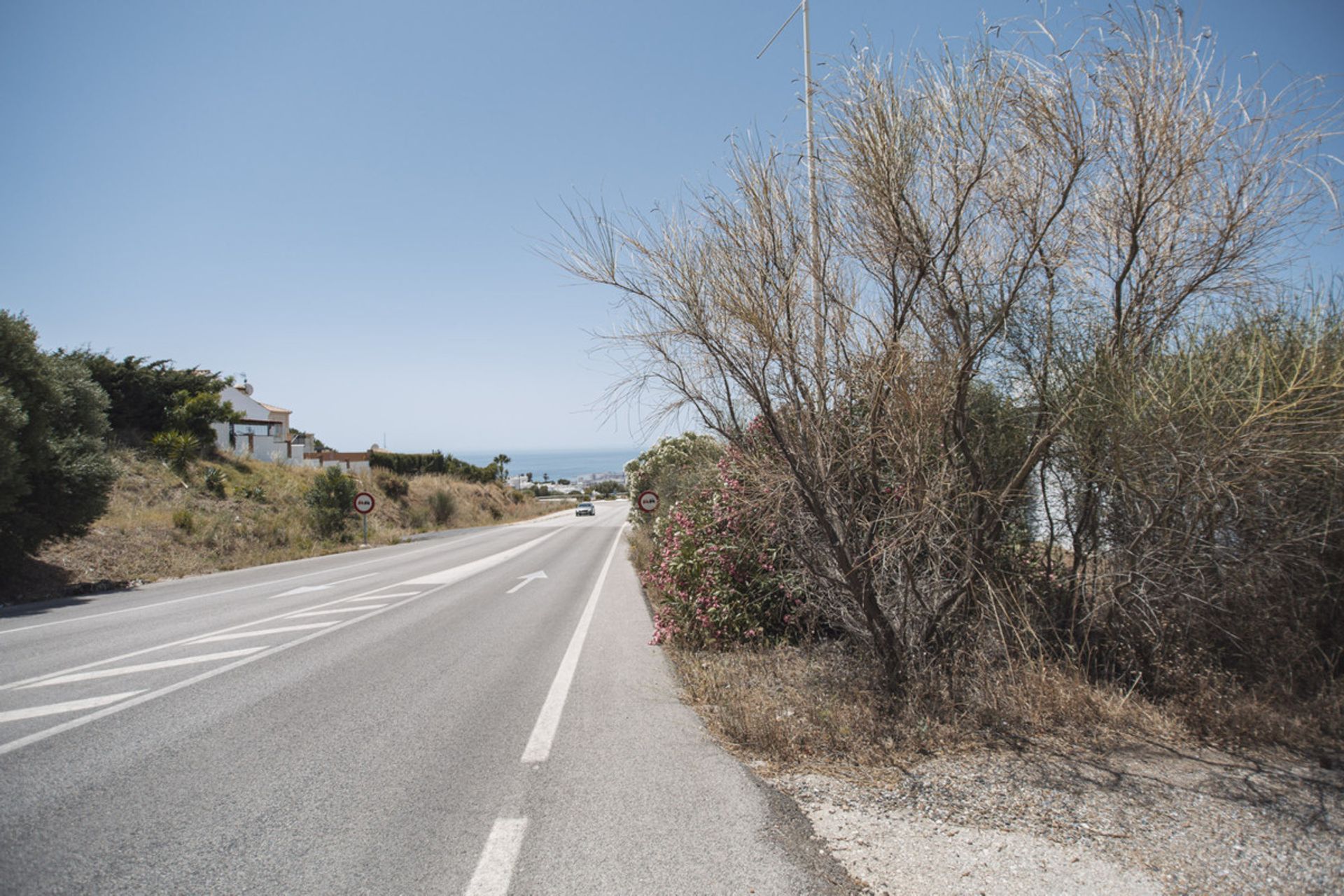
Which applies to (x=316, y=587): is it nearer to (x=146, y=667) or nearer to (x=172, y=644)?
(x=172, y=644)

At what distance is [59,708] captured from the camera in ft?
18.4

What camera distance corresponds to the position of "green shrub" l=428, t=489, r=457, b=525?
43.1 meters

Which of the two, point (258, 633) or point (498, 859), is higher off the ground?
point (258, 633)

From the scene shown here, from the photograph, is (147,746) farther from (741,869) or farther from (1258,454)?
(1258,454)

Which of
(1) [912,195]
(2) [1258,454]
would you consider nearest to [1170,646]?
(2) [1258,454]

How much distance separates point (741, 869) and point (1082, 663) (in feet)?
11.3

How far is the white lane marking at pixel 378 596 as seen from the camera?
12.1 metres

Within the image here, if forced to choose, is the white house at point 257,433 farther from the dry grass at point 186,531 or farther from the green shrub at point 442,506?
the green shrub at point 442,506

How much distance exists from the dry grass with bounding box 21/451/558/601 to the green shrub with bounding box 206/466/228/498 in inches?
10.1

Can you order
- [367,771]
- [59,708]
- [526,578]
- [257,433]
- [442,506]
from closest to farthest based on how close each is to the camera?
[367,771] → [59,708] → [526,578] → [442,506] → [257,433]

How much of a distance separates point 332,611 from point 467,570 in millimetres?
6725

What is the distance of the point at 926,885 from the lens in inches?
116

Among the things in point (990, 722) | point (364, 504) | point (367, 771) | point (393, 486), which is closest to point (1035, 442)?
point (990, 722)

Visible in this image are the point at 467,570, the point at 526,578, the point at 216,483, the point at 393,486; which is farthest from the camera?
the point at 393,486
